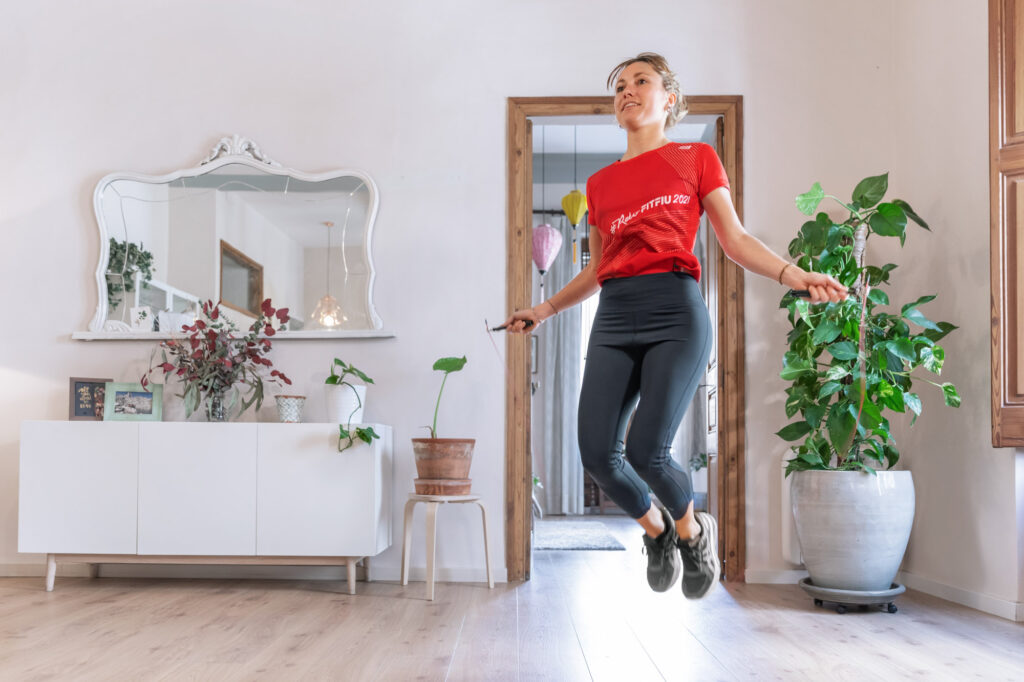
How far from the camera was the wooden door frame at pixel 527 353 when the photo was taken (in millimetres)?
3980

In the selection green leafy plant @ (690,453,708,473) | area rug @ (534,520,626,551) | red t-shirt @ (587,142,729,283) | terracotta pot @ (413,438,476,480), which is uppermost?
red t-shirt @ (587,142,729,283)

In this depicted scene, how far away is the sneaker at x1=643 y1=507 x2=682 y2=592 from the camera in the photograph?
215 cm

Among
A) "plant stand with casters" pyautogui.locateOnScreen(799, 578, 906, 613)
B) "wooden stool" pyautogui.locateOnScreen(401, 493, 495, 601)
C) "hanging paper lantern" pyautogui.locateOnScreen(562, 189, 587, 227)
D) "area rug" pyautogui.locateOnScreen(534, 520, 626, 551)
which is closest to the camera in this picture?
"plant stand with casters" pyautogui.locateOnScreen(799, 578, 906, 613)

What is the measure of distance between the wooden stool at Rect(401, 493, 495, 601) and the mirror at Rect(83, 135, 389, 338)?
880 mm

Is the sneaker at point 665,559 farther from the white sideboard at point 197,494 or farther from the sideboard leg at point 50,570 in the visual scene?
the sideboard leg at point 50,570

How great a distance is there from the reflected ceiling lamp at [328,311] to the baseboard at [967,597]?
2.63m

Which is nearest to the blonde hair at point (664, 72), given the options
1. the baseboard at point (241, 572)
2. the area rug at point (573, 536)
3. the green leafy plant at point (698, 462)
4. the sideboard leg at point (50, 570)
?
the baseboard at point (241, 572)

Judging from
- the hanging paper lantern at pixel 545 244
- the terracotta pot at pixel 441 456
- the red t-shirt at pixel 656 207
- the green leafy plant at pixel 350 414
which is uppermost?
the hanging paper lantern at pixel 545 244

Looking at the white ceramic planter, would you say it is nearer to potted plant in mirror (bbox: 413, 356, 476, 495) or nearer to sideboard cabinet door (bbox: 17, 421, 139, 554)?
potted plant in mirror (bbox: 413, 356, 476, 495)

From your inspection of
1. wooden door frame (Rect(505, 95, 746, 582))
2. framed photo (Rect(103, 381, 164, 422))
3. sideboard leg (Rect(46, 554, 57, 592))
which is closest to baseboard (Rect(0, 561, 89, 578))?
sideboard leg (Rect(46, 554, 57, 592))

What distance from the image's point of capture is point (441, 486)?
11.9 ft

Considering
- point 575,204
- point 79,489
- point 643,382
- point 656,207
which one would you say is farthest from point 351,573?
point 575,204

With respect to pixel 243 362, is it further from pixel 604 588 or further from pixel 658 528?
pixel 658 528

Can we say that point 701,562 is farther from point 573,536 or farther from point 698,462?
point 698,462
